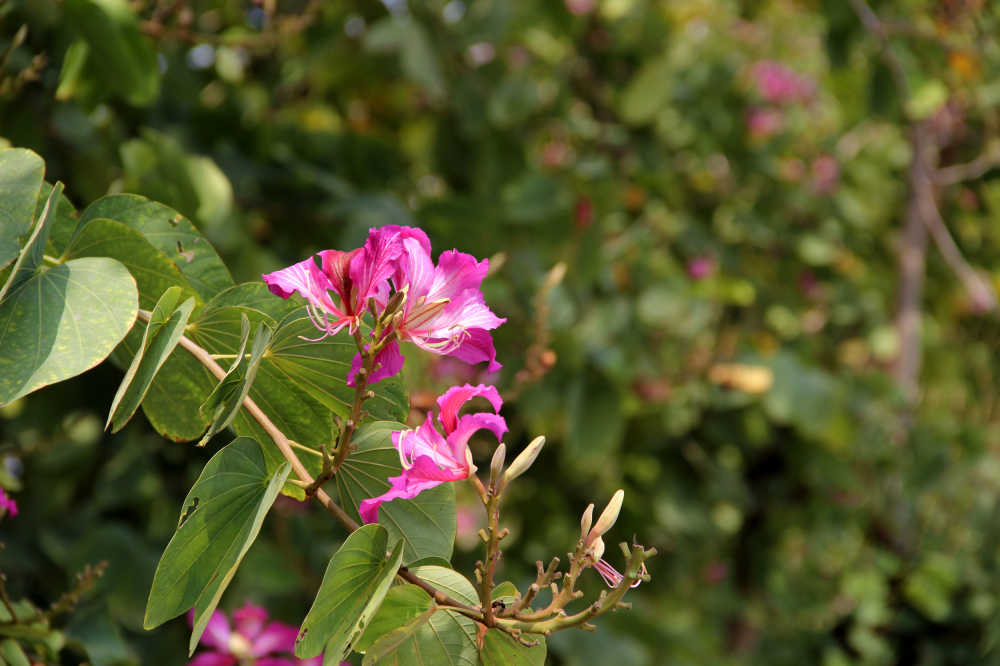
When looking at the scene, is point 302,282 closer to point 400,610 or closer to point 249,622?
point 400,610

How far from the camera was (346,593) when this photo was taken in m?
0.48

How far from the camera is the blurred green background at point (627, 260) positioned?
1298mm

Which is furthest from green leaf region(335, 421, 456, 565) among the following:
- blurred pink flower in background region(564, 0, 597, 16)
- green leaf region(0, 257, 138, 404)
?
blurred pink flower in background region(564, 0, 597, 16)

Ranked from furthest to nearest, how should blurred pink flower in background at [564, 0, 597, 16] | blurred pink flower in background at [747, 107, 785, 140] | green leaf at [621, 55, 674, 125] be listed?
blurred pink flower in background at [747, 107, 785, 140] → blurred pink flower in background at [564, 0, 597, 16] → green leaf at [621, 55, 674, 125]

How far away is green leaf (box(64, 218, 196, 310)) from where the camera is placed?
0.56m

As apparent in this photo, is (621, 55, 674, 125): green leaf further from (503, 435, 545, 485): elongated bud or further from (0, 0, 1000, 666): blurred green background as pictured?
(503, 435, 545, 485): elongated bud

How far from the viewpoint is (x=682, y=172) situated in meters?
2.31

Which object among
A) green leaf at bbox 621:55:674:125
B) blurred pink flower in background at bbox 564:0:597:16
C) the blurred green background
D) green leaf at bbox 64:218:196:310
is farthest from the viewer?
blurred pink flower in background at bbox 564:0:597:16

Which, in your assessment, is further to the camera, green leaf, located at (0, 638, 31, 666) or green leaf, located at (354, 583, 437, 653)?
green leaf, located at (0, 638, 31, 666)

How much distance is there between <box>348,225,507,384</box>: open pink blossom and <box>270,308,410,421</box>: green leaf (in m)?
0.02

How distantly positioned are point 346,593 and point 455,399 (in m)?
0.12

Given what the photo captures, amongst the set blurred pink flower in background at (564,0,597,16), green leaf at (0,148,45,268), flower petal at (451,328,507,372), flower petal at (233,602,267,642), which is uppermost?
green leaf at (0,148,45,268)

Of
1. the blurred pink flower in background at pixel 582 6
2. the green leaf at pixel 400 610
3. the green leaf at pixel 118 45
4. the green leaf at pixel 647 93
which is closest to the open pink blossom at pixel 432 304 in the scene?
the green leaf at pixel 400 610

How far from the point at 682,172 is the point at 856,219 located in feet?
1.63
